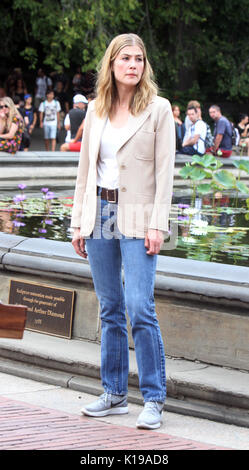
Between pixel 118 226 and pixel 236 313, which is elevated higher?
pixel 118 226

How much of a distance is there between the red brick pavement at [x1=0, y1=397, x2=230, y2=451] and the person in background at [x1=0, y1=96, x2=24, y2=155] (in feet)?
27.3

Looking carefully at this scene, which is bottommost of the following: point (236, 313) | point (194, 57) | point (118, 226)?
point (236, 313)

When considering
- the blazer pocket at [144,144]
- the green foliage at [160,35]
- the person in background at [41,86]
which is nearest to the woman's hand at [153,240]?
the blazer pocket at [144,144]

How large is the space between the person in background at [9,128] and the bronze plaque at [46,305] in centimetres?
704

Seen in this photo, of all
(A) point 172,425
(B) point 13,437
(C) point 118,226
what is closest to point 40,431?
(B) point 13,437

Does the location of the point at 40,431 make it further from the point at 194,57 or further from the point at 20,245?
the point at 194,57

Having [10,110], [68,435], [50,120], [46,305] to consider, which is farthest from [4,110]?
[68,435]

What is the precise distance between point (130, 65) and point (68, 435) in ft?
5.78

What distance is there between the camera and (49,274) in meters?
5.08

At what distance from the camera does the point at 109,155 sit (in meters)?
3.98

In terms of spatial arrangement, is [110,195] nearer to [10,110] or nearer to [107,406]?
[107,406]

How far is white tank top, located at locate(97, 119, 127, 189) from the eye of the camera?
396 centimetres

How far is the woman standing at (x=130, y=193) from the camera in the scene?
3.91m

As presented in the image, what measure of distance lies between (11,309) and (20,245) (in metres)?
2.88
